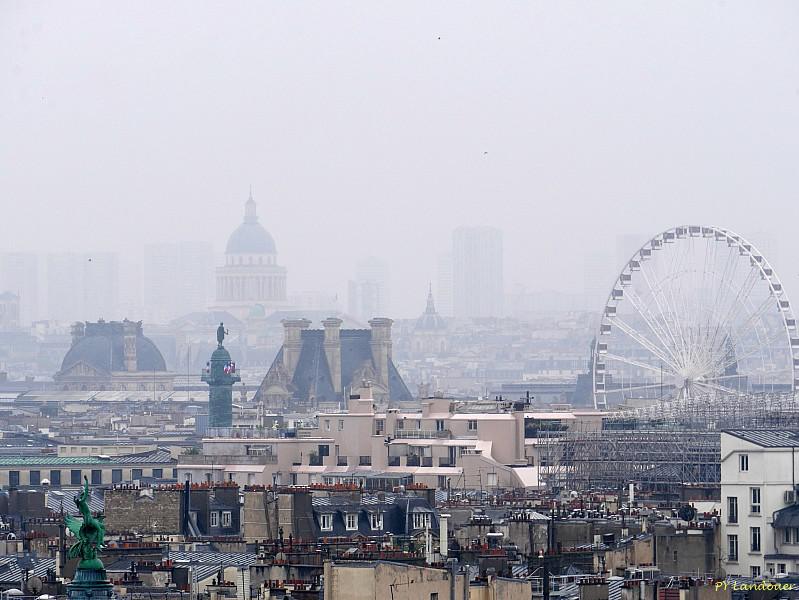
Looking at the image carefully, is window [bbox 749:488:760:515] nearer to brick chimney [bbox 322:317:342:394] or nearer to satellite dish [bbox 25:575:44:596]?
satellite dish [bbox 25:575:44:596]

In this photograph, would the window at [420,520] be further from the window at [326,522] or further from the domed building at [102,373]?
the domed building at [102,373]

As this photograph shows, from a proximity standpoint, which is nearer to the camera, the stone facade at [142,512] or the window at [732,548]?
the window at [732,548]

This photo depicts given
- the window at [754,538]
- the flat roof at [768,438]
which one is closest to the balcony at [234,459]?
the flat roof at [768,438]

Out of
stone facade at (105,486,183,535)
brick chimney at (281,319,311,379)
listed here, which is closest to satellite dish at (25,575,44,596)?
stone facade at (105,486,183,535)

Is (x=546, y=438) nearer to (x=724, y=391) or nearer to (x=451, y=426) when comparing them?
(x=451, y=426)

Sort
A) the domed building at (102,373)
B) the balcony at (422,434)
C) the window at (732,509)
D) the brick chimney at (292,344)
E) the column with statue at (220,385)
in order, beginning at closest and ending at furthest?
the window at (732,509), the balcony at (422,434), the column with statue at (220,385), the brick chimney at (292,344), the domed building at (102,373)

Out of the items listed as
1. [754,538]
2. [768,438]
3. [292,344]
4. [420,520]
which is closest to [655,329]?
[768,438]

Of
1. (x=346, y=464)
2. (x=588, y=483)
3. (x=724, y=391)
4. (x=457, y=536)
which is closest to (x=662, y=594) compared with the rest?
(x=457, y=536)
